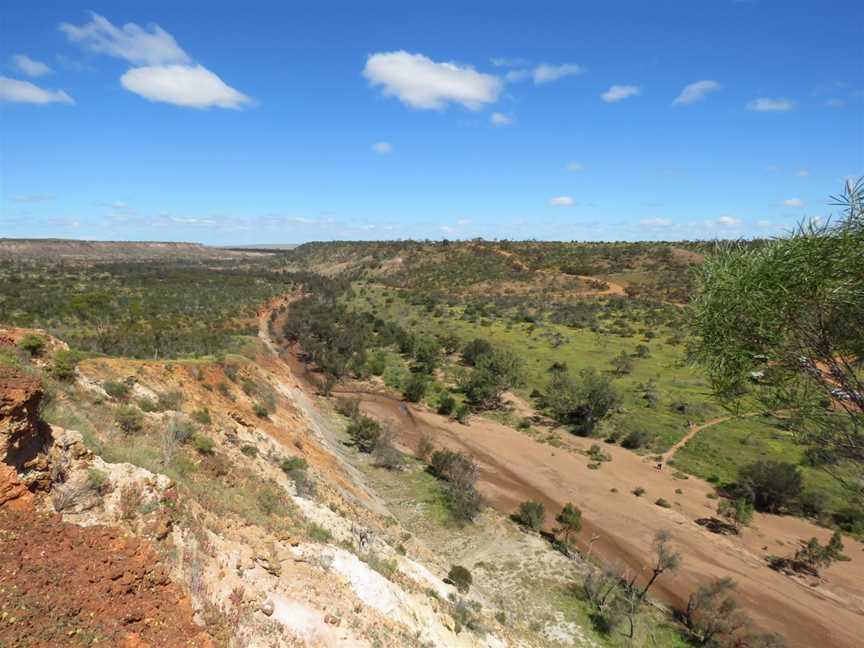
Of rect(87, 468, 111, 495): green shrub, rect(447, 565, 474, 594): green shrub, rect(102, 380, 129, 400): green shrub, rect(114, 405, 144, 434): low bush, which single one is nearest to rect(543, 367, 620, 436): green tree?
rect(447, 565, 474, 594): green shrub

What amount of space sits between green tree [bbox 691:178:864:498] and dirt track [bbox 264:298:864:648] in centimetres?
862

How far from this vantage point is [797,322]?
355 inches

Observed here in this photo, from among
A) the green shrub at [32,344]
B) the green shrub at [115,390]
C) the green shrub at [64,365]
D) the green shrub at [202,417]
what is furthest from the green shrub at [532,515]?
the green shrub at [32,344]

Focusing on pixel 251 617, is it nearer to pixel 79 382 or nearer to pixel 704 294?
pixel 79 382

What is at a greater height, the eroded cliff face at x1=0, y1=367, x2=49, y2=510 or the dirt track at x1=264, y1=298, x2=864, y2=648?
the eroded cliff face at x1=0, y1=367, x2=49, y2=510

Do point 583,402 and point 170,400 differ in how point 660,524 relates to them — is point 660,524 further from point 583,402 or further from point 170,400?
point 170,400

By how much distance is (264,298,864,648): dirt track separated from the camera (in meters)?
15.5

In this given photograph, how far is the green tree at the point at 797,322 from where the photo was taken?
325 inches

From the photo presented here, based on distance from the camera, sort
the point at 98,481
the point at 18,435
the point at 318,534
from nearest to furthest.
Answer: the point at 18,435 < the point at 98,481 < the point at 318,534

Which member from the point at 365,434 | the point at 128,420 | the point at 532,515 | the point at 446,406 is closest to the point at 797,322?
the point at 532,515

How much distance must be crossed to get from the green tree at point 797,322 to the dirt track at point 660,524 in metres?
8.62

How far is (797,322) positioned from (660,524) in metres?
14.6

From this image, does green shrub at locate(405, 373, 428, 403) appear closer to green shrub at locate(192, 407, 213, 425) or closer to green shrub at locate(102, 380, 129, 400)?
green shrub at locate(192, 407, 213, 425)

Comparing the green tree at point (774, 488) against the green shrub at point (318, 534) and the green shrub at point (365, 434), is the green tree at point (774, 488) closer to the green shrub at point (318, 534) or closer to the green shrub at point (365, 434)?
the green shrub at point (365, 434)
